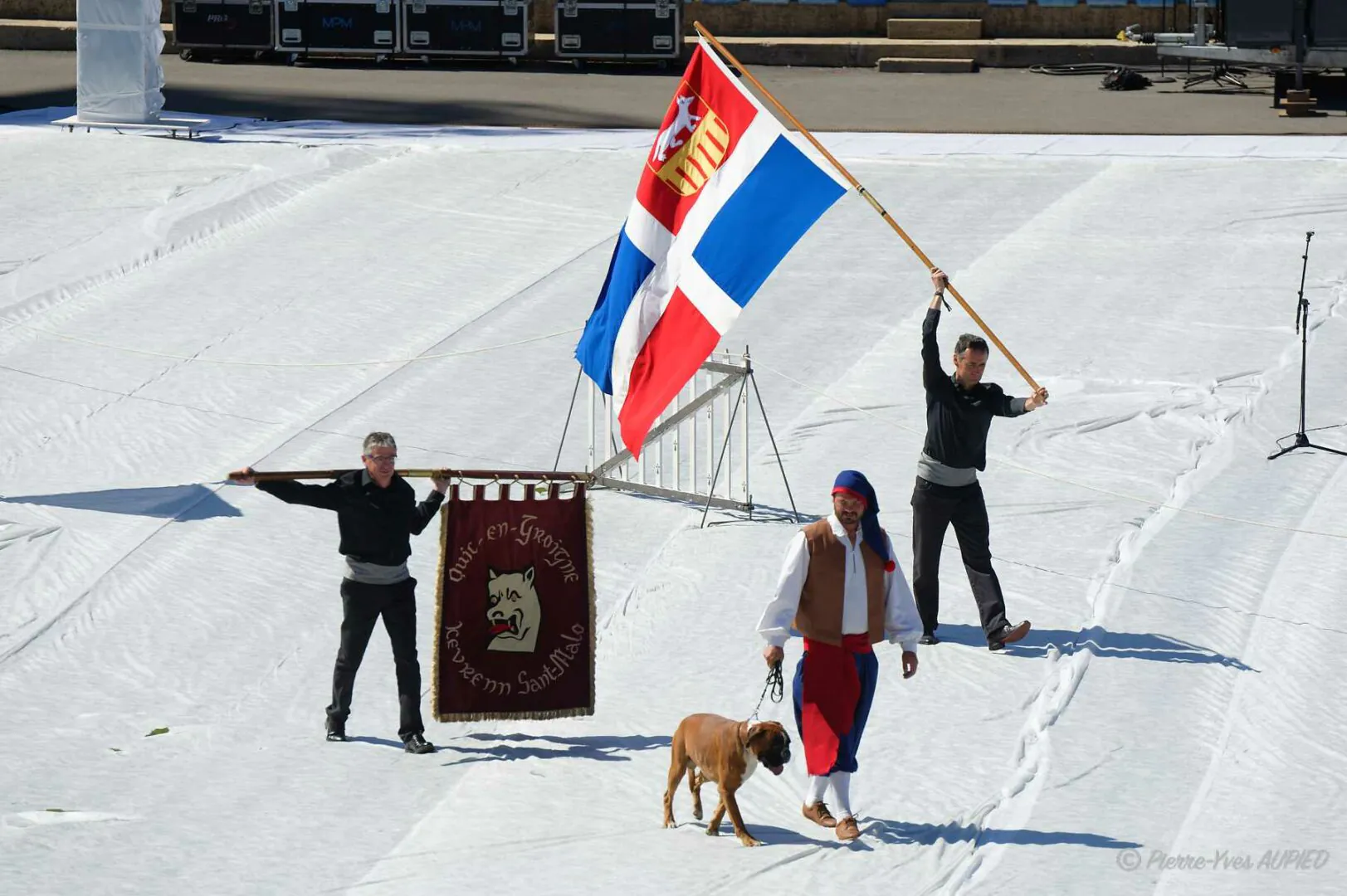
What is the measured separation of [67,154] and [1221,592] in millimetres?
15063

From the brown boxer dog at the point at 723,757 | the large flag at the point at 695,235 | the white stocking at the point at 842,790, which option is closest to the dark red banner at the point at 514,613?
the large flag at the point at 695,235

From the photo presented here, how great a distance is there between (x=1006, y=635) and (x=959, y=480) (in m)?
0.78

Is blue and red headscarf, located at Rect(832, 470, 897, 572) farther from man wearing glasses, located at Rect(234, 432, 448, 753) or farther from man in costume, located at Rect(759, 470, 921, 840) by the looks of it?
man wearing glasses, located at Rect(234, 432, 448, 753)

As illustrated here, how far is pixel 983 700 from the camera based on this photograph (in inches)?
347

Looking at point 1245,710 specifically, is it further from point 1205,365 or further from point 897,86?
point 897,86

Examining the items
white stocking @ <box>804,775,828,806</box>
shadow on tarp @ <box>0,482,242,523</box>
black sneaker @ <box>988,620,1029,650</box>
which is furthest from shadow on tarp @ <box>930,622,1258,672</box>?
shadow on tarp @ <box>0,482,242,523</box>

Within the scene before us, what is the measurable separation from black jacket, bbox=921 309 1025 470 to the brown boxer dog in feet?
7.81

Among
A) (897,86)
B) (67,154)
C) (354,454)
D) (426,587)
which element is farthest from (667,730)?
(897,86)

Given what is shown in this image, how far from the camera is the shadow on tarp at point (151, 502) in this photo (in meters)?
11.8

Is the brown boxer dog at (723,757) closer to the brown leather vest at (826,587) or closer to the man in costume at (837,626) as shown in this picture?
the man in costume at (837,626)

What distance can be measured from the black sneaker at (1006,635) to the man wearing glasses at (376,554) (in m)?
2.75

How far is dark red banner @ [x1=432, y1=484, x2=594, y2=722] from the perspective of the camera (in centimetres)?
866

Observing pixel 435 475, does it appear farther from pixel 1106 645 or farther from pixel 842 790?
pixel 1106 645

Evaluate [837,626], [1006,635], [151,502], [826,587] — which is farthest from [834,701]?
[151,502]
